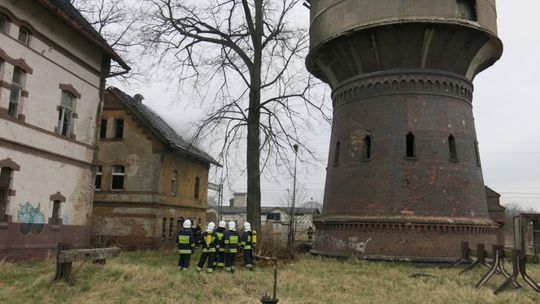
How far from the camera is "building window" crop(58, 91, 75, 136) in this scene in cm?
1634

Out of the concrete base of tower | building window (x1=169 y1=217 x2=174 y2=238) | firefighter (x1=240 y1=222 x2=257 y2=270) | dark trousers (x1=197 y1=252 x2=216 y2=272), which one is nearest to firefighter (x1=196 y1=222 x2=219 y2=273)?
dark trousers (x1=197 y1=252 x2=216 y2=272)

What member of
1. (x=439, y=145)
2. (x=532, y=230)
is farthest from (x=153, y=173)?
(x=532, y=230)

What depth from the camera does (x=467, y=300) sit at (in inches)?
425

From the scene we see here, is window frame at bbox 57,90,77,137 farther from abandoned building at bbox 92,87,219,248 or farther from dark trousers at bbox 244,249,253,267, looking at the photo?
abandoned building at bbox 92,87,219,248

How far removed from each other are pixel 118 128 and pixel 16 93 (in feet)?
37.9

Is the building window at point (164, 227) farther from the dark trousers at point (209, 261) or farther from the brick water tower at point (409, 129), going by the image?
the dark trousers at point (209, 261)

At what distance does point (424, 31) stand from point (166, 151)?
13.8 metres

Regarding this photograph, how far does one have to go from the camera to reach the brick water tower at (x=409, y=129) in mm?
17250

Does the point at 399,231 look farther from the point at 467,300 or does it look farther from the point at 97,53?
the point at 97,53

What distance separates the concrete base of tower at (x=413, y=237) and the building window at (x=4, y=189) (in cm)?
1112

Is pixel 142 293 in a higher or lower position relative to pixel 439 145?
lower

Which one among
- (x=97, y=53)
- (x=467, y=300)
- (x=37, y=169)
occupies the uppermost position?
(x=97, y=53)

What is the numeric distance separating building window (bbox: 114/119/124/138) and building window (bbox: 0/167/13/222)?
1179 cm

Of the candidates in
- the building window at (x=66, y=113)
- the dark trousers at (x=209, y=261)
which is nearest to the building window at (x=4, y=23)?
the building window at (x=66, y=113)
